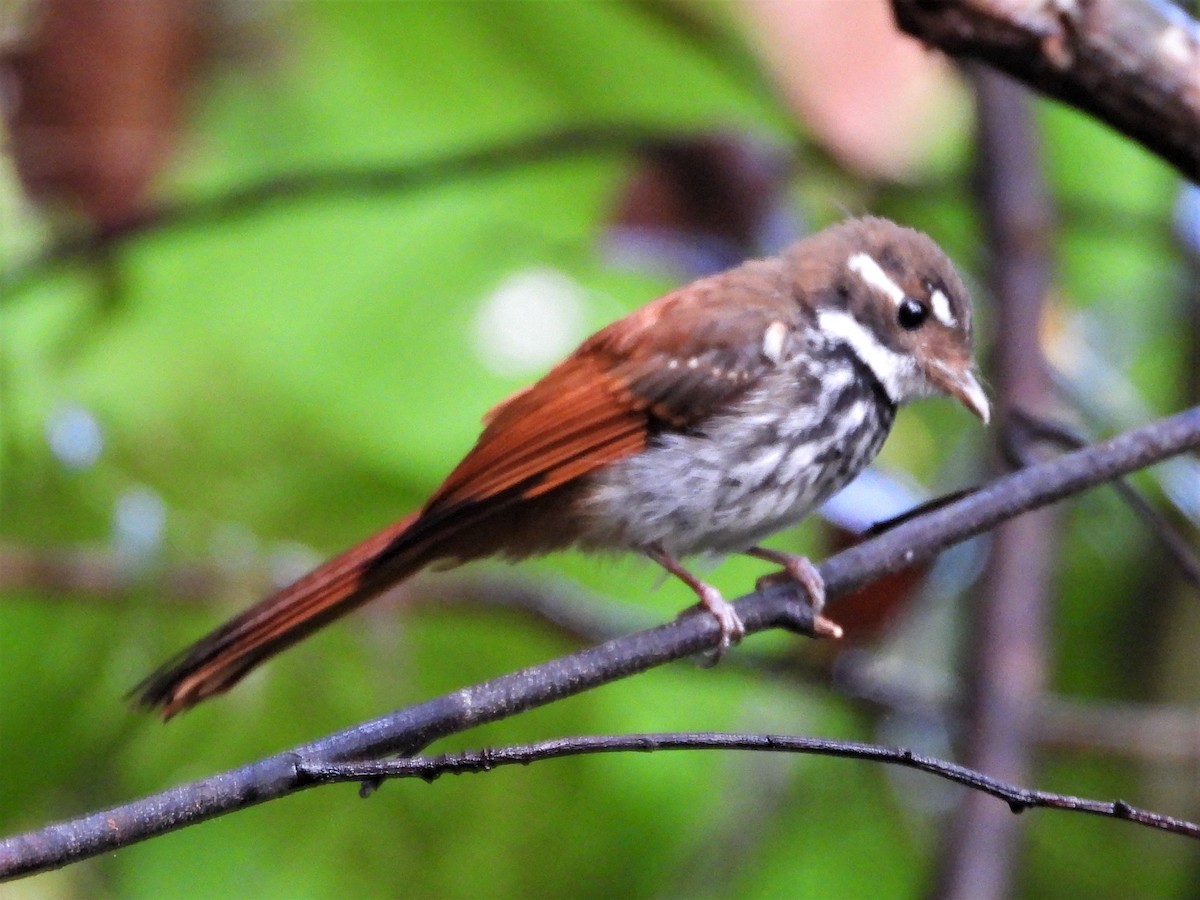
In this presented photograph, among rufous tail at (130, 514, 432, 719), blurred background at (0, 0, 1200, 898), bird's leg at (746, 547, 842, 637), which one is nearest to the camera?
bird's leg at (746, 547, 842, 637)

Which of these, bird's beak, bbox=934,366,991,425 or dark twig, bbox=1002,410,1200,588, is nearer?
dark twig, bbox=1002,410,1200,588

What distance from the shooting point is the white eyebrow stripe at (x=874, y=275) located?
118 inches

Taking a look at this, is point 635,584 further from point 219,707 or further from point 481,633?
point 219,707

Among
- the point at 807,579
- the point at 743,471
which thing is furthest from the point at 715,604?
the point at 743,471

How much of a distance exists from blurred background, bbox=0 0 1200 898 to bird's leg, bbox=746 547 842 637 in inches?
17.7

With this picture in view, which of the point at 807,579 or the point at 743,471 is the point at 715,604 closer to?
the point at 807,579

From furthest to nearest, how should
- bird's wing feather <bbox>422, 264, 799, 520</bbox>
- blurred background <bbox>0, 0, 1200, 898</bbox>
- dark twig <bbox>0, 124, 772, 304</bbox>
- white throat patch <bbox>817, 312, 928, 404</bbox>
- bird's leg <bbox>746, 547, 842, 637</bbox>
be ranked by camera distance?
1. dark twig <bbox>0, 124, 772, 304</bbox>
2. blurred background <bbox>0, 0, 1200, 898</bbox>
3. white throat patch <bbox>817, 312, 928, 404</bbox>
4. bird's wing feather <bbox>422, 264, 799, 520</bbox>
5. bird's leg <bbox>746, 547, 842, 637</bbox>

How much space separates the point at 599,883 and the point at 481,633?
0.65 m

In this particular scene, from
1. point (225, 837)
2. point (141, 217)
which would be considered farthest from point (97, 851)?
point (141, 217)

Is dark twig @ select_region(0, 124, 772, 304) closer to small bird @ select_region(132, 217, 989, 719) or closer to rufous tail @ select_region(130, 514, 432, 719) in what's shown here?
small bird @ select_region(132, 217, 989, 719)

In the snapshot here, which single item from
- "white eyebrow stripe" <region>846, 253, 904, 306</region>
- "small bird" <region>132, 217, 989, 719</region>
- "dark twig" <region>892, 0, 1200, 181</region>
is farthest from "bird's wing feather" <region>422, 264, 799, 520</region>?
"dark twig" <region>892, 0, 1200, 181</region>

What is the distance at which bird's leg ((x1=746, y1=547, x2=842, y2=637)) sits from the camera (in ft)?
7.16

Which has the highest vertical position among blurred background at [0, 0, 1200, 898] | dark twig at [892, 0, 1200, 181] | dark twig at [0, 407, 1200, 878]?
dark twig at [892, 0, 1200, 181]

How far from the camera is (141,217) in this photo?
11.7 feet
